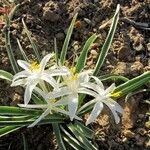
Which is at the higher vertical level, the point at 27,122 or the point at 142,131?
the point at 27,122

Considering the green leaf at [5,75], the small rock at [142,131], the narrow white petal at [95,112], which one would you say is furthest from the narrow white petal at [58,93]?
the small rock at [142,131]

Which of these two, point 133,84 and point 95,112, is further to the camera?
point 133,84

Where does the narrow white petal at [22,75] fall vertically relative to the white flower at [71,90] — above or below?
above

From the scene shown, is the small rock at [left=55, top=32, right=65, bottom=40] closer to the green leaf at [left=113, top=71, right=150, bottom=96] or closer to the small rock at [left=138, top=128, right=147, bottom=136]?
the green leaf at [left=113, top=71, right=150, bottom=96]

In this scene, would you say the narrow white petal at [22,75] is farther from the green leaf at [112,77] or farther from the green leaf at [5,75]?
the green leaf at [112,77]

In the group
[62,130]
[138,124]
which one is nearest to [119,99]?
[138,124]

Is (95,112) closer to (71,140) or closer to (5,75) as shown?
(71,140)

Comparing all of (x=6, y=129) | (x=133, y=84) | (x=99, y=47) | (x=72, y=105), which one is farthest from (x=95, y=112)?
(x=99, y=47)
